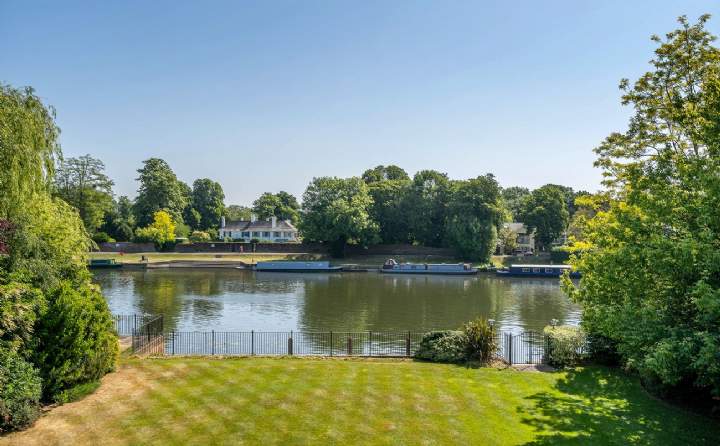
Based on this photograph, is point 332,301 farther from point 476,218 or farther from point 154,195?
point 154,195

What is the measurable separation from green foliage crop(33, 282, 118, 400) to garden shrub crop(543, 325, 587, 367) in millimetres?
16374

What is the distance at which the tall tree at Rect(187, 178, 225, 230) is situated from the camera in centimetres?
12338

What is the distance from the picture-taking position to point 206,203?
406ft

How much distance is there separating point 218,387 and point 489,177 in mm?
70693

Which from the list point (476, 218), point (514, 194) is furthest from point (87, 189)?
point (514, 194)

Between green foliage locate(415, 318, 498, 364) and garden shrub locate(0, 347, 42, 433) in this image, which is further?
green foliage locate(415, 318, 498, 364)

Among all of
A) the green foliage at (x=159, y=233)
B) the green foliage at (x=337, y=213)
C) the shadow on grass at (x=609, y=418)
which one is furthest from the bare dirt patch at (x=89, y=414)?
the green foliage at (x=159, y=233)

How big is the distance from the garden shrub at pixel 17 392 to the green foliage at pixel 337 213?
6796 centimetres

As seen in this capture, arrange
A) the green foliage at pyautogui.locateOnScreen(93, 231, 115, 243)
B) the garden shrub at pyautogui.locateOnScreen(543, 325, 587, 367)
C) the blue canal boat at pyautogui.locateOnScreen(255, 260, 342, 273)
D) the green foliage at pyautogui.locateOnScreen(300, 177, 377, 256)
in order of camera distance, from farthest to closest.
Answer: the green foliage at pyautogui.locateOnScreen(93, 231, 115, 243) < the green foliage at pyautogui.locateOnScreen(300, 177, 377, 256) < the blue canal boat at pyautogui.locateOnScreen(255, 260, 342, 273) < the garden shrub at pyautogui.locateOnScreen(543, 325, 587, 367)

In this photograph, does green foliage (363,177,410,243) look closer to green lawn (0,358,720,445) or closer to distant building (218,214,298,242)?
distant building (218,214,298,242)

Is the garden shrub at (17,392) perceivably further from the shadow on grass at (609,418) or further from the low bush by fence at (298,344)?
the shadow on grass at (609,418)

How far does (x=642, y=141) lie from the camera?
19266 mm

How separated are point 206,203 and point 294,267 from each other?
57011 mm

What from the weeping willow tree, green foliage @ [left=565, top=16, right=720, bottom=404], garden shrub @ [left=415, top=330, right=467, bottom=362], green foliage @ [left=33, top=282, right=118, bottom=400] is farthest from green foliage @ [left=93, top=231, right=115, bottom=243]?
green foliage @ [left=565, top=16, right=720, bottom=404]
